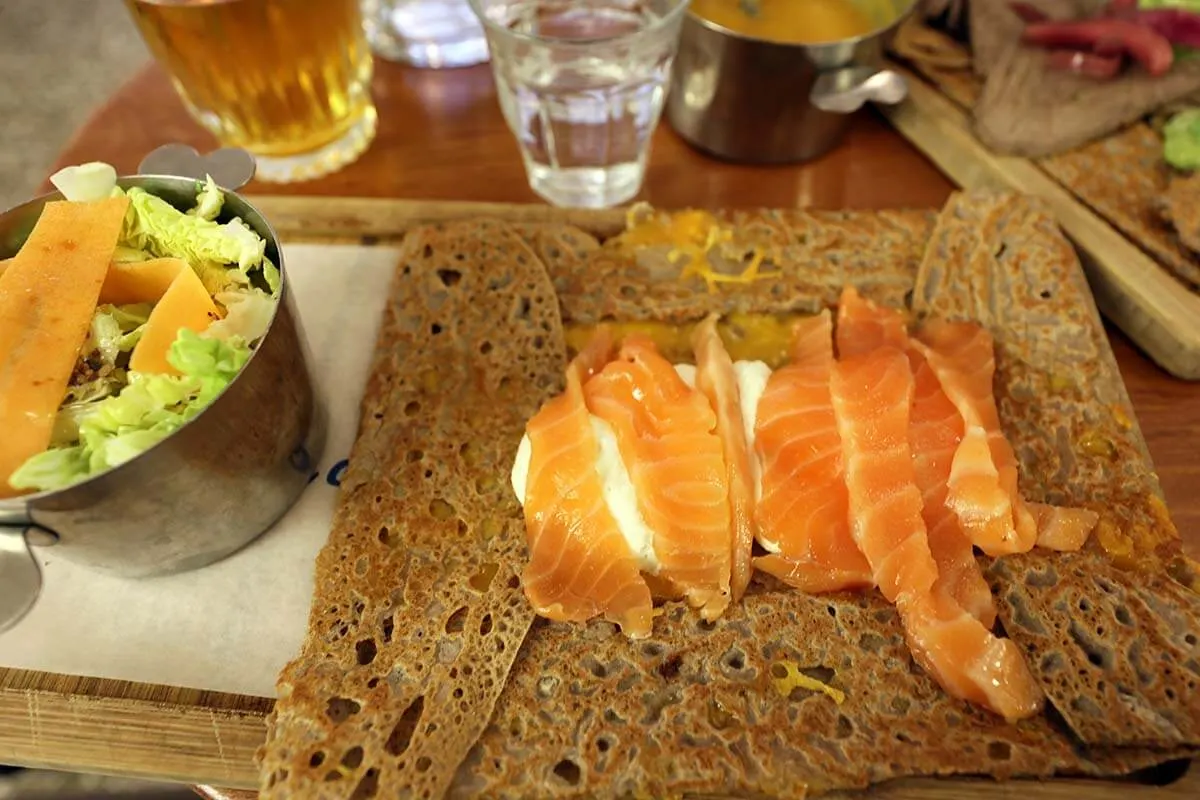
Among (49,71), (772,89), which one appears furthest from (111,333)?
(49,71)

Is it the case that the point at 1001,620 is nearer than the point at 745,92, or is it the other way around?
the point at 1001,620

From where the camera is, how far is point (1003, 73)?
7.79 feet

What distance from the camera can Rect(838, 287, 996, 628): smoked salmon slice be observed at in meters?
1.50

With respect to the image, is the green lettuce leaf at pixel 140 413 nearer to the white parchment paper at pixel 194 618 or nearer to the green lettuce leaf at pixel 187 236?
the green lettuce leaf at pixel 187 236

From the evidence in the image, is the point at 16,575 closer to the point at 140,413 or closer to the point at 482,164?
the point at 140,413

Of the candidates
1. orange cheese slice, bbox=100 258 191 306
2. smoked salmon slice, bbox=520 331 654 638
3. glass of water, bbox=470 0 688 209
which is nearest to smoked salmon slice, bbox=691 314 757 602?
smoked salmon slice, bbox=520 331 654 638

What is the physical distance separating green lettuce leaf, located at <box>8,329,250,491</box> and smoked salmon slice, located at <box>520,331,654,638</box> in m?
0.56

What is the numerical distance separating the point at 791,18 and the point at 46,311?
190 centimetres

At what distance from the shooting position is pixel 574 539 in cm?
153

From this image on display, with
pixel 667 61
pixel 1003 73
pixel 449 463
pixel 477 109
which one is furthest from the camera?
pixel 477 109

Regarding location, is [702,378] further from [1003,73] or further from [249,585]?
[1003,73]

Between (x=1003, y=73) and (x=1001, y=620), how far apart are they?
163cm

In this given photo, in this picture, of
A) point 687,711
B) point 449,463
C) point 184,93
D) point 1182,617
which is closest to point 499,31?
point 184,93

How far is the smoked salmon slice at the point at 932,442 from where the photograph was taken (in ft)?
4.91
